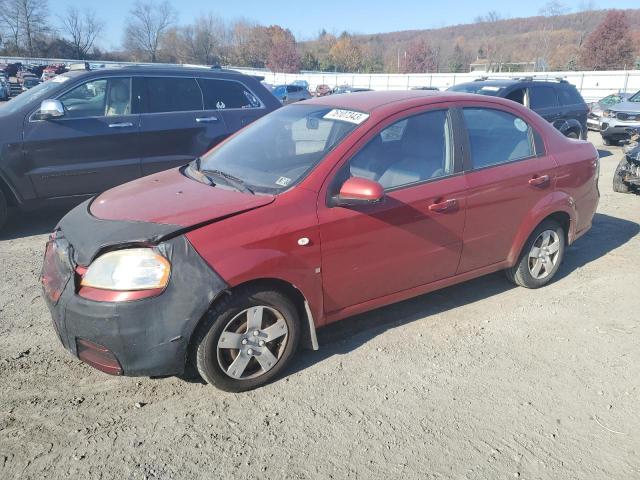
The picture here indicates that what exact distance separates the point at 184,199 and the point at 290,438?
1513 mm

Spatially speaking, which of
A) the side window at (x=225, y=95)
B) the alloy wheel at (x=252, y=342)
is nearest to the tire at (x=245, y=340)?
the alloy wheel at (x=252, y=342)

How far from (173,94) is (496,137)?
4.20 meters

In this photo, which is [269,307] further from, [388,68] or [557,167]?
[388,68]

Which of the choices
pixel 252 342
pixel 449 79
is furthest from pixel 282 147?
pixel 449 79

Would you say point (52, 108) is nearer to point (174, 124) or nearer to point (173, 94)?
point (174, 124)

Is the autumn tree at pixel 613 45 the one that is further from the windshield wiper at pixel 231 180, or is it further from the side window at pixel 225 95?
the windshield wiper at pixel 231 180

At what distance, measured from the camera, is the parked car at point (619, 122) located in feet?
45.7

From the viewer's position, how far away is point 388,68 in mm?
91062

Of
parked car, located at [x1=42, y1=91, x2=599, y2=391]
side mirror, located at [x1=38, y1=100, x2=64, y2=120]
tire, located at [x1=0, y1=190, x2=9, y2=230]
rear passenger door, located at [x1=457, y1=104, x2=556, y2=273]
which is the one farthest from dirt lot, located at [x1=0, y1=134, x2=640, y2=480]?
side mirror, located at [x1=38, y1=100, x2=64, y2=120]

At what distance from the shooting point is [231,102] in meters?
6.87

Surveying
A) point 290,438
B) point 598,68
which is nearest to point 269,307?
point 290,438

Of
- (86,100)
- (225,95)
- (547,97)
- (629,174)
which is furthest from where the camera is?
(547,97)

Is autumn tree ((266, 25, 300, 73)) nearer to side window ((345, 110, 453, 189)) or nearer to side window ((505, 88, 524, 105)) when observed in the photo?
side window ((505, 88, 524, 105))

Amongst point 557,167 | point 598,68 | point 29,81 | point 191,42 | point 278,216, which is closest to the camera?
point 278,216
